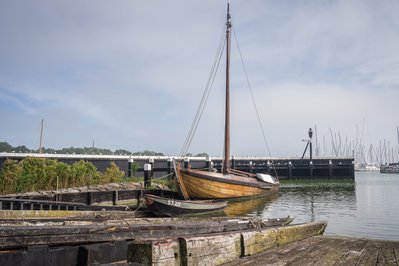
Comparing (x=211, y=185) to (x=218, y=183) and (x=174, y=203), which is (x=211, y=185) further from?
(x=174, y=203)

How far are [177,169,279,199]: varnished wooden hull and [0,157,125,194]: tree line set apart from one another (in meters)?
8.70

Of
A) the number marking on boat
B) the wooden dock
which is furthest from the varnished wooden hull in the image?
the wooden dock

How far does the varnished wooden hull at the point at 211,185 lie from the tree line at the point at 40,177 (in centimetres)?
870

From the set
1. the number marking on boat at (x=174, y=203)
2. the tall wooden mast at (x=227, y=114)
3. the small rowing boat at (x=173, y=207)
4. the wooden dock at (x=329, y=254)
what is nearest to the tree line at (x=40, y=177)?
the small rowing boat at (x=173, y=207)

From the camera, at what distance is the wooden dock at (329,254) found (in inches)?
212

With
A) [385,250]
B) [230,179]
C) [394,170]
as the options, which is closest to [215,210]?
[230,179]

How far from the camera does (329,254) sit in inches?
242

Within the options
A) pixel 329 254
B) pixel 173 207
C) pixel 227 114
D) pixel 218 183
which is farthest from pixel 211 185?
pixel 329 254

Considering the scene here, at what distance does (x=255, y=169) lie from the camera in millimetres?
73875

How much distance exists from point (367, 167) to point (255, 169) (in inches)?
5492

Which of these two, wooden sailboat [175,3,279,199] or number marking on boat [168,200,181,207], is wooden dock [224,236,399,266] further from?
wooden sailboat [175,3,279,199]

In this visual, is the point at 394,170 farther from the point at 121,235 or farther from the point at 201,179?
the point at 121,235

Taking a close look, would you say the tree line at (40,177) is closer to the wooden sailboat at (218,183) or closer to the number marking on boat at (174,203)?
the number marking on boat at (174,203)

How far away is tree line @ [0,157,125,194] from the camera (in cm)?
2472
